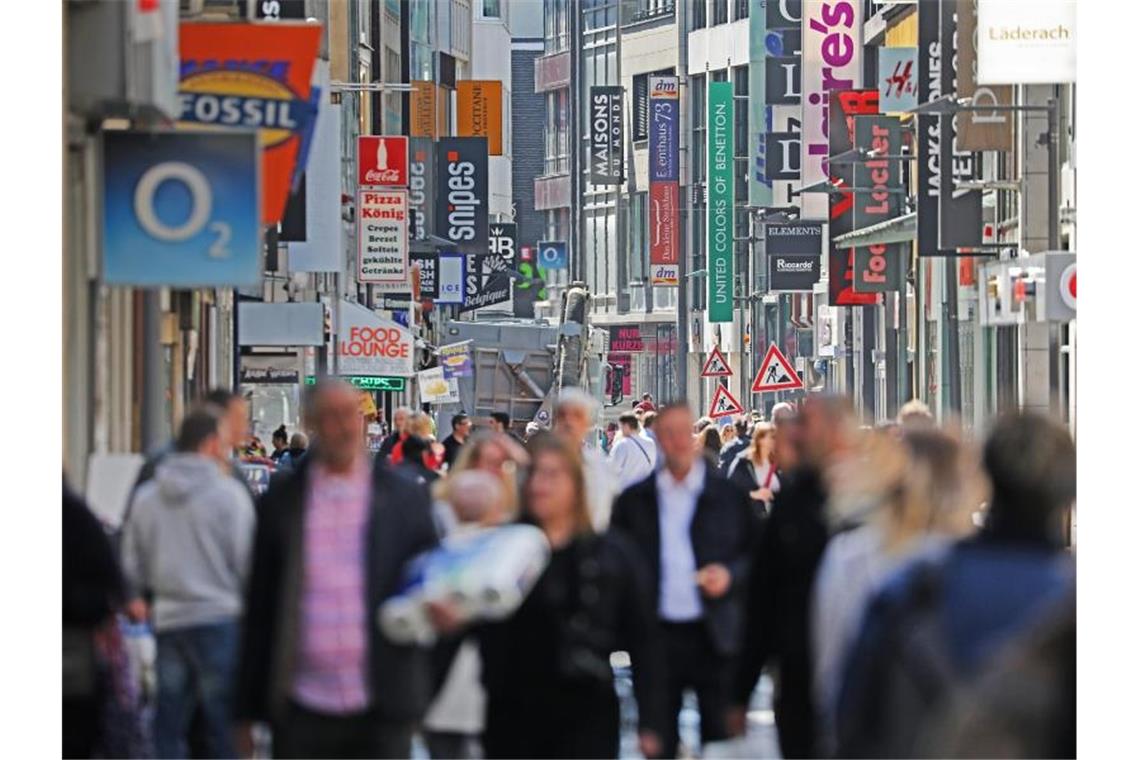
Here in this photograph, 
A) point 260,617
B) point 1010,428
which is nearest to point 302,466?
point 260,617

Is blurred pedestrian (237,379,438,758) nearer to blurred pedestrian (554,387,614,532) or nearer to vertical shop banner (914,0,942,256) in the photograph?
blurred pedestrian (554,387,614,532)

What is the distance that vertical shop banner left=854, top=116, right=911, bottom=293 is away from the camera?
42781 mm

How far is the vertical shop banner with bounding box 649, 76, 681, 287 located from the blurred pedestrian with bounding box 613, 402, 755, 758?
279 feet

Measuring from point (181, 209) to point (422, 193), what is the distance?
4818 centimetres

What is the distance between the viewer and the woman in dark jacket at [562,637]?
11.1m

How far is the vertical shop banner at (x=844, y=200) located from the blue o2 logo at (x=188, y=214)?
3076cm

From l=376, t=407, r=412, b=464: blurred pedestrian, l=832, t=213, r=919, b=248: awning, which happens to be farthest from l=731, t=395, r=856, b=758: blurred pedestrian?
l=832, t=213, r=919, b=248: awning

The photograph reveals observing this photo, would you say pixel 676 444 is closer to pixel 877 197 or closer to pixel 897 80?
pixel 897 80

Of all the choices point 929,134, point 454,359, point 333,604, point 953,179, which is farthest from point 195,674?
point 454,359

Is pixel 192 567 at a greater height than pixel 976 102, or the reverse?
pixel 976 102

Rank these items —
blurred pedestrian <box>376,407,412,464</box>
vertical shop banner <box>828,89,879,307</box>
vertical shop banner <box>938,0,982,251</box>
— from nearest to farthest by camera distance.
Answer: blurred pedestrian <box>376,407,412,464</box> → vertical shop banner <box>938,0,982,251</box> → vertical shop banner <box>828,89,879,307</box>

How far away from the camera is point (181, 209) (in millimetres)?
14344

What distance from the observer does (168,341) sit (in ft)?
68.8

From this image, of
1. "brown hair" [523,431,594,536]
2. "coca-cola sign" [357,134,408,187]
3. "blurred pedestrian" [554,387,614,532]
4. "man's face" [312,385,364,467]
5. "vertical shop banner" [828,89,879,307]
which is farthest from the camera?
"coca-cola sign" [357,134,408,187]
